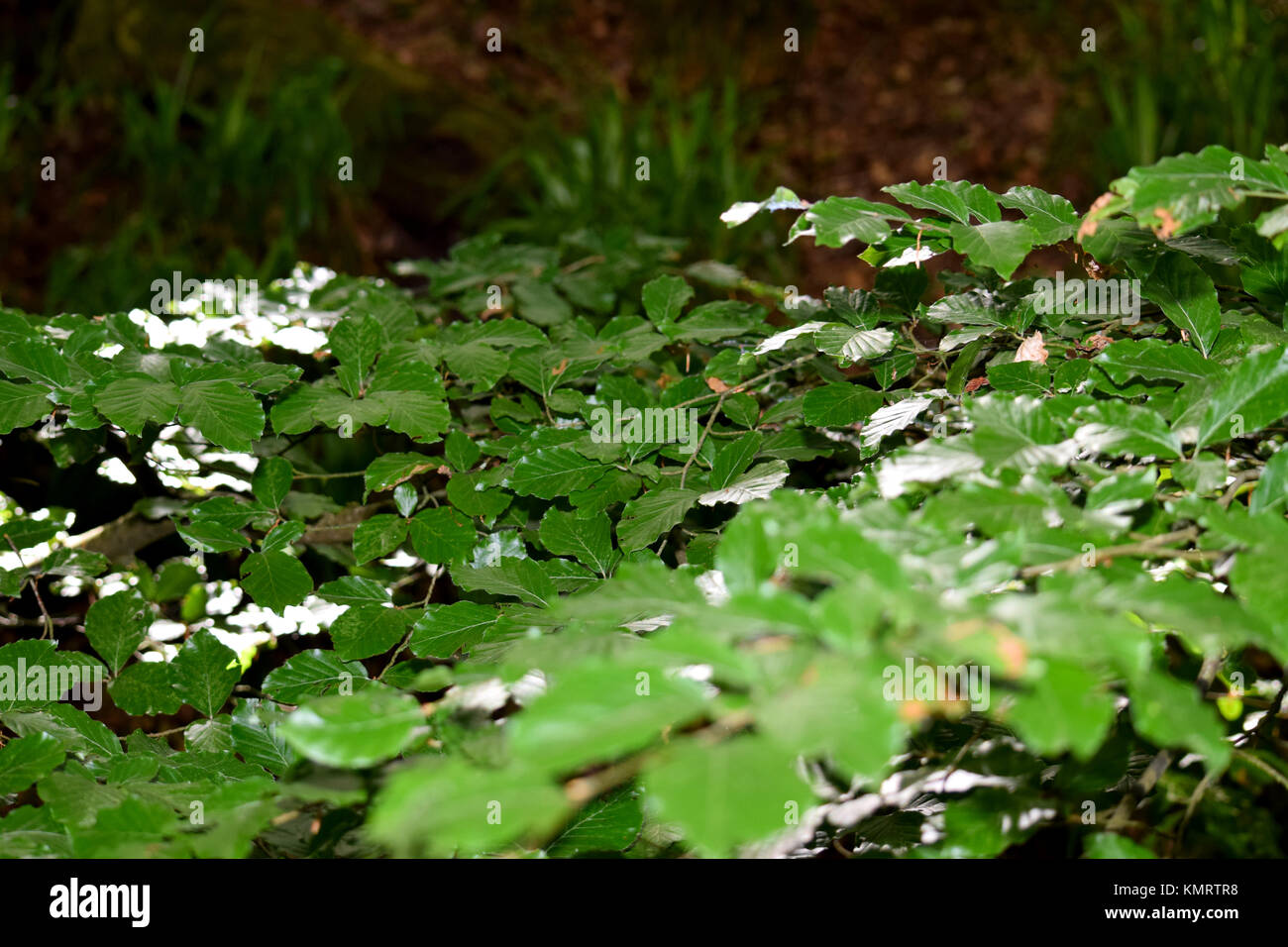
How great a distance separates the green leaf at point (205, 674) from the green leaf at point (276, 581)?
0.17 feet

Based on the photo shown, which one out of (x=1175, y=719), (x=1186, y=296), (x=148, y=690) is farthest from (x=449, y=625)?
(x=1186, y=296)

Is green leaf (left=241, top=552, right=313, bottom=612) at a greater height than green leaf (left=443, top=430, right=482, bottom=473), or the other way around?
green leaf (left=443, top=430, right=482, bottom=473)

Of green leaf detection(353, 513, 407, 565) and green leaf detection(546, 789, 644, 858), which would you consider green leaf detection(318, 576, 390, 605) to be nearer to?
green leaf detection(353, 513, 407, 565)

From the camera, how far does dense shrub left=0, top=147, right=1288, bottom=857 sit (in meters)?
0.34

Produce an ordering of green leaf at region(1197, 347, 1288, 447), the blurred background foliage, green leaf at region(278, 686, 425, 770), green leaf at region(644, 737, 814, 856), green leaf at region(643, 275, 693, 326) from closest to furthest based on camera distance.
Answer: green leaf at region(644, 737, 814, 856) < green leaf at region(278, 686, 425, 770) < green leaf at region(1197, 347, 1288, 447) < green leaf at region(643, 275, 693, 326) < the blurred background foliage

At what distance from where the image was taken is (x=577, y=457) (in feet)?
2.60

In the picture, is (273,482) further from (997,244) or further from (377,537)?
(997,244)

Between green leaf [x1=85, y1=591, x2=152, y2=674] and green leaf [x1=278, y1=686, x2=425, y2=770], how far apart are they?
0.43m

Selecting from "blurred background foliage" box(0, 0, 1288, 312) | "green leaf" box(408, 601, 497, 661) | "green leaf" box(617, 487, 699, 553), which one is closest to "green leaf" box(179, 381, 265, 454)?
"green leaf" box(408, 601, 497, 661)

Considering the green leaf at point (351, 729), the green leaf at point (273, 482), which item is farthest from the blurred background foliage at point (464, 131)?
the green leaf at point (351, 729)

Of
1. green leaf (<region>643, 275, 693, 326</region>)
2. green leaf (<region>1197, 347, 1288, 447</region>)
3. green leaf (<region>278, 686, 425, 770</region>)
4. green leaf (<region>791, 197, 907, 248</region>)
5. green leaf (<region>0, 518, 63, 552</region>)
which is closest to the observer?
green leaf (<region>278, 686, 425, 770</region>)
